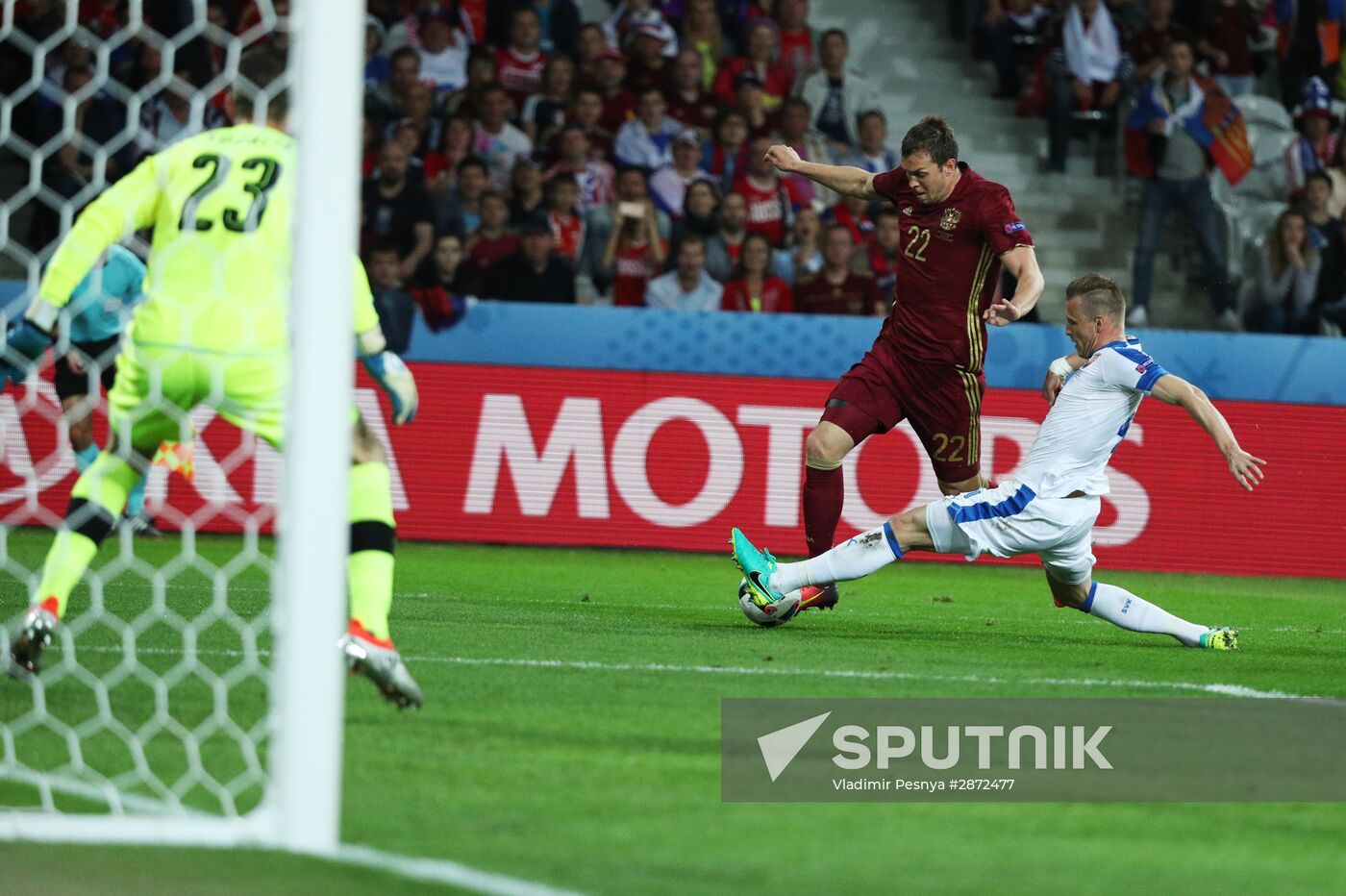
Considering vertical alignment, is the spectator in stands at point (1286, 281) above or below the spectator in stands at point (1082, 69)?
below

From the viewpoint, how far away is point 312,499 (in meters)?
3.56

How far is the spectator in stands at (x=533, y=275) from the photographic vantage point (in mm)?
12305

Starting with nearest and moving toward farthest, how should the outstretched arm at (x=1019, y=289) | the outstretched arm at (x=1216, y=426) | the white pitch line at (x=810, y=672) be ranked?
the white pitch line at (x=810, y=672) → the outstretched arm at (x=1216, y=426) → the outstretched arm at (x=1019, y=289)

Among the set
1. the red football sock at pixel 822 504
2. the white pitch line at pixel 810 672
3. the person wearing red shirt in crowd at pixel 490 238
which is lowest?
the white pitch line at pixel 810 672

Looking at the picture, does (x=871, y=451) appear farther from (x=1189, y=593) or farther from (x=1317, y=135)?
(x=1317, y=135)

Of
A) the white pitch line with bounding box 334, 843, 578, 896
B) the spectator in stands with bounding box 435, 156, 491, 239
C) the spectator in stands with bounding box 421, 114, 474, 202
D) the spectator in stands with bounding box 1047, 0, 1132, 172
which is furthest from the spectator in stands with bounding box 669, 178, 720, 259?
the white pitch line with bounding box 334, 843, 578, 896

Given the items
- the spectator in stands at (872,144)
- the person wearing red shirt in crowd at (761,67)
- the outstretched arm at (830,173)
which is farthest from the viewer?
the person wearing red shirt in crowd at (761,67)

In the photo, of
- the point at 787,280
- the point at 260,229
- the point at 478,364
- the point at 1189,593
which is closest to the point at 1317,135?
the point at 787,280

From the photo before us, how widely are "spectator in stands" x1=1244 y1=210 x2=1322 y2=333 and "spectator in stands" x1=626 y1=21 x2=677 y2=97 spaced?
4752 mm

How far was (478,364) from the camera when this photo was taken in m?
11.6

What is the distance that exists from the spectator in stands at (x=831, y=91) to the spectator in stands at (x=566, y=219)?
93.9 inches

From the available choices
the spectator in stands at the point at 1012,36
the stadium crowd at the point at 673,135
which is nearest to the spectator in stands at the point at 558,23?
the stadium crowd at the point at 673,135

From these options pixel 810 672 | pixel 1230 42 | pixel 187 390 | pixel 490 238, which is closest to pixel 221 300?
pixel 187 390

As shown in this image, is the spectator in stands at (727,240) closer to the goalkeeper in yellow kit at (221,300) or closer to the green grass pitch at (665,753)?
the green grass pitch at (665,753)
